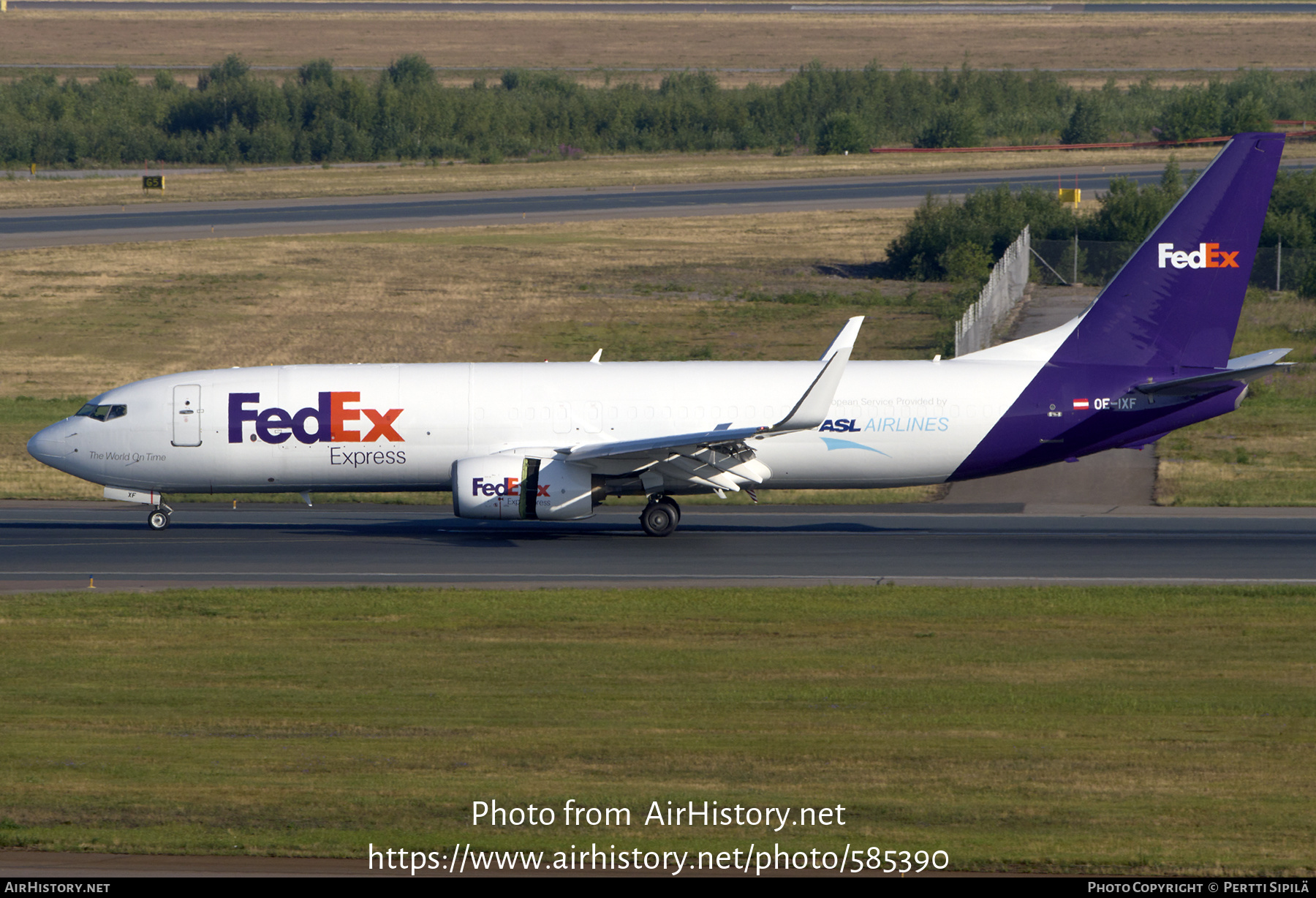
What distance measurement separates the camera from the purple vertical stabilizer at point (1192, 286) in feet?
110

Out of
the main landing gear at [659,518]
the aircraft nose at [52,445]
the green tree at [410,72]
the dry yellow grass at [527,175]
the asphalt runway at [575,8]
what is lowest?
the main landing gear at [659,518]

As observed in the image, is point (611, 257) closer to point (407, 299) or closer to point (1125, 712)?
point (407, 299)

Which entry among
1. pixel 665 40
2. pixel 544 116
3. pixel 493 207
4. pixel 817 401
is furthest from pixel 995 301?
pixel 665 40

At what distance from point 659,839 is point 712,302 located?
55.2 meters

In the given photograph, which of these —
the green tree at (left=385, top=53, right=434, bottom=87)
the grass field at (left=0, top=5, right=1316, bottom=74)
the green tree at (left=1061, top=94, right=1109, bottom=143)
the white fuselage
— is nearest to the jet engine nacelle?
the white fuselage

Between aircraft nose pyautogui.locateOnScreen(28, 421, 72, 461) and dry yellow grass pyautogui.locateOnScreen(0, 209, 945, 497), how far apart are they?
41.9ft

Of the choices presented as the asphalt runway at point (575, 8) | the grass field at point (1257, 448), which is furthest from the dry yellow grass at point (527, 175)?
the asphalt runway at point (575, 8)

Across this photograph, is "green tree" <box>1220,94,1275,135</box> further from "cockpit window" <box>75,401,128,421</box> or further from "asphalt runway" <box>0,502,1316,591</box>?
"cockpit window" <box>75,401,128,421</box>

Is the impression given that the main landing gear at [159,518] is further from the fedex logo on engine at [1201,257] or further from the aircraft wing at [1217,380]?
the fedex logo on engine at [1201,257]

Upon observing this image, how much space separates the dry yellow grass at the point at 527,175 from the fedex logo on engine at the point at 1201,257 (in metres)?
66.9

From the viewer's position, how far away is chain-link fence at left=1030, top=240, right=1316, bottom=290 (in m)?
69.2

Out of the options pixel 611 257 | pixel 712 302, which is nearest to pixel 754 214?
pixel 611 257

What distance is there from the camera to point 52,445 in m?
34.8

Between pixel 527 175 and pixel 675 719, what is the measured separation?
288ft
